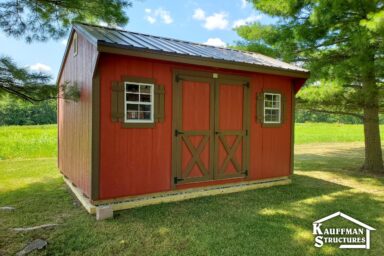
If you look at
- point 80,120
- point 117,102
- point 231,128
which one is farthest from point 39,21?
point 231,128

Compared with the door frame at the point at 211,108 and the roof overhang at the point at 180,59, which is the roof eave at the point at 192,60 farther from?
the door frame at the point at 211,108

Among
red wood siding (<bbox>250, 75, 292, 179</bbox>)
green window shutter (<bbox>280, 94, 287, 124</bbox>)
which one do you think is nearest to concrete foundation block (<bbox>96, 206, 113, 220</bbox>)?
red wood siding (<bbox>250, 75, 292, 179</bbox>)

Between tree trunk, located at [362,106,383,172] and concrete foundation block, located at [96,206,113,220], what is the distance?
24.8ft

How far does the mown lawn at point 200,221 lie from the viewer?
11.2 feet

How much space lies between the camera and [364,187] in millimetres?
6535

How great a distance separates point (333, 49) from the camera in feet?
26.6

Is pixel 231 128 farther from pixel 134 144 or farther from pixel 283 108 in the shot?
pixel 134 144

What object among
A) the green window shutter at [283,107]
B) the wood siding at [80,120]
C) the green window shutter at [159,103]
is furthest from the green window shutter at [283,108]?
the wood siding at [80,120]

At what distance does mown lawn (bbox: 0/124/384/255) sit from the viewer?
3402 mm

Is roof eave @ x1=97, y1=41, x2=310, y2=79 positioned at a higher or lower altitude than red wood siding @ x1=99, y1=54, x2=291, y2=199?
higher

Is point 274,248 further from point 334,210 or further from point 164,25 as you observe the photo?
point 164,25

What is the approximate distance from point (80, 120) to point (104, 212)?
1.92 metres

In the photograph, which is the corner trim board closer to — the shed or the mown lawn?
the shed

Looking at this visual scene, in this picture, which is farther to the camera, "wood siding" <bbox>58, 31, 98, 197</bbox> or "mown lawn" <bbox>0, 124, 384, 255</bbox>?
"wood siding" <bbox>58, 31, 98, 197</bbox>
